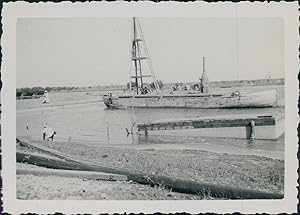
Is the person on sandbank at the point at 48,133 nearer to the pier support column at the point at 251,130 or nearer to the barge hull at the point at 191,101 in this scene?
the barge hull at the point at 191,101

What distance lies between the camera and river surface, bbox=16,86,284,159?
82.1 inches

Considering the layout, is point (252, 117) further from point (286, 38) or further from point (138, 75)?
point (138, 75)

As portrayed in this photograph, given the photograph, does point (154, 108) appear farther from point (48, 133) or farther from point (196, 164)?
point (48, 133)

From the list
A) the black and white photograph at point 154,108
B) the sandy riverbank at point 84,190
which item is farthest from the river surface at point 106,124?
the sandy riverbank at point 84,190

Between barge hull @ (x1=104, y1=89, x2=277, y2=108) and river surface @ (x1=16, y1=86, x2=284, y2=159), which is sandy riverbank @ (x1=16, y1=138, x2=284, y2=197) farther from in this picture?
barge hull @ (x1=104, y1=89, x2=277, y2=108)

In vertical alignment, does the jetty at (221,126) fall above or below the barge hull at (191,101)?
below

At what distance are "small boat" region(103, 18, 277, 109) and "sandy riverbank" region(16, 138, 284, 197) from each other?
0.66 ft

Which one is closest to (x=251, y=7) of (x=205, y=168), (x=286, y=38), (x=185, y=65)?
(x=286, y=38)

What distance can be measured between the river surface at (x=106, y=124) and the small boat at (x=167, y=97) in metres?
0.02

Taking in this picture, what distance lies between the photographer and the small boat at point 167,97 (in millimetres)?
2090

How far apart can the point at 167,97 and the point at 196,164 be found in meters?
0.32

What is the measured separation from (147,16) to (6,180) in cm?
92

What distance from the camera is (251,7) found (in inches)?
81.0

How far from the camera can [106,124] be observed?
2125 millimetres
